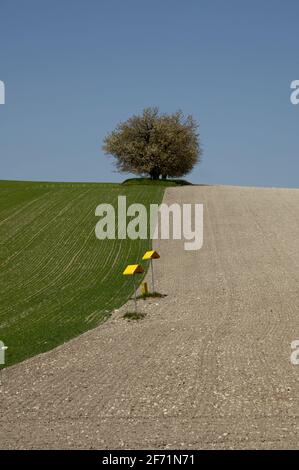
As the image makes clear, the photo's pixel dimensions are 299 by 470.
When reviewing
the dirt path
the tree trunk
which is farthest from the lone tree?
the dirt path

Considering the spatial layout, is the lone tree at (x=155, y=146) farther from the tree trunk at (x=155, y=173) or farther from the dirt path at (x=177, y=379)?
the dirt path at (x=177, y=379)

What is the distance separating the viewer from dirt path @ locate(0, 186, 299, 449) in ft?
48.3

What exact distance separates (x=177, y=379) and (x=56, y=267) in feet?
76.2

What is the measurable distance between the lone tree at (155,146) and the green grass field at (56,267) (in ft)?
55.2

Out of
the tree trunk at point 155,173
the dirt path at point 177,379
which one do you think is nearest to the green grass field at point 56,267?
the dirt path at point 177,379

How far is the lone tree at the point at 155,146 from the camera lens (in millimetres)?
87250

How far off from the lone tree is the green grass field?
55.2ft

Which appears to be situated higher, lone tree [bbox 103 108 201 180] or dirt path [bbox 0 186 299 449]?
lone tree [bbox 103 108 201 180]

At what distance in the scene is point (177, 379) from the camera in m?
18.4

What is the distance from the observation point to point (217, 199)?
66250 millimetres

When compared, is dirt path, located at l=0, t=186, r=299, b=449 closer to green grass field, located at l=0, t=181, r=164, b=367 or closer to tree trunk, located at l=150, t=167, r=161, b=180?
green grass field, located at l=0, t=181, r=164, b=367

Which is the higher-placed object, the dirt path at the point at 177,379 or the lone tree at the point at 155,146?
the lone tree at the point at 155,146
